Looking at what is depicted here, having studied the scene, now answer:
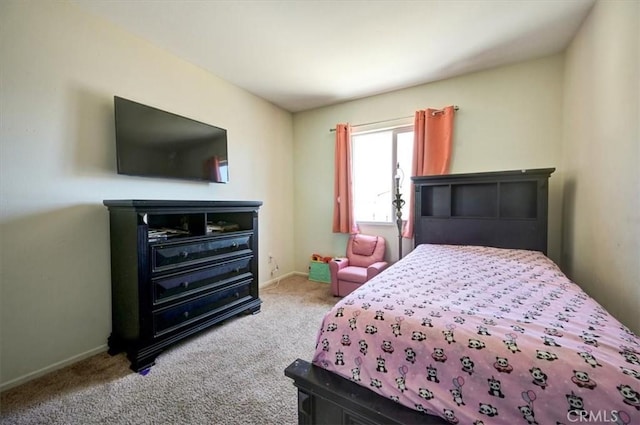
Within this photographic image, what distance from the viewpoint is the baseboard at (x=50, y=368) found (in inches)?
63.9

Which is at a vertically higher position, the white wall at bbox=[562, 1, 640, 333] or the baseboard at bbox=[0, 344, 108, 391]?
the white wall at bbox=[562, 1, 640, 333]

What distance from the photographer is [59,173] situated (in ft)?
6.08

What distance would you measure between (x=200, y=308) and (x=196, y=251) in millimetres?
521

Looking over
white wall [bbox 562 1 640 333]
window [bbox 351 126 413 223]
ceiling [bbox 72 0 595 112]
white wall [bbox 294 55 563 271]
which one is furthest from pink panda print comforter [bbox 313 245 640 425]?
window [bbox 351 126 413 223]

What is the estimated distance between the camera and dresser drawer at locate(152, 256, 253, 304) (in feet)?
6.49

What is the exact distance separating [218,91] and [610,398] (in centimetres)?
361

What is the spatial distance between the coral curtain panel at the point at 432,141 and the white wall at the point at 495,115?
0.12 meters

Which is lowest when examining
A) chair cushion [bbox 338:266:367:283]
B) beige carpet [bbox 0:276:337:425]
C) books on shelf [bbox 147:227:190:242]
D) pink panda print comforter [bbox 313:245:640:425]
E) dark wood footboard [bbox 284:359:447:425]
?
beige carpet [bbox 0:276:337:425]

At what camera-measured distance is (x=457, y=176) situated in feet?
9.01

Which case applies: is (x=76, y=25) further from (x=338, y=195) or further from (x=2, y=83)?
(x=338, y=195)

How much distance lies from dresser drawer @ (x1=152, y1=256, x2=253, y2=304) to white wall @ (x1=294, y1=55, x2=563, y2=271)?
169 cm

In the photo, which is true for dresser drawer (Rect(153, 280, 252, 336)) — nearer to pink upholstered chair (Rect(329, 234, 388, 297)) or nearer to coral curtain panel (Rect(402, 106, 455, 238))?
pink upholstered chair (Rect(329, 234, 388, 297))

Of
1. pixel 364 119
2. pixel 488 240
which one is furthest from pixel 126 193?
pixel 488 240

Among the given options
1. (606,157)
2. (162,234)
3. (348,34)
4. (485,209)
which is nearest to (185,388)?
(162,234)
